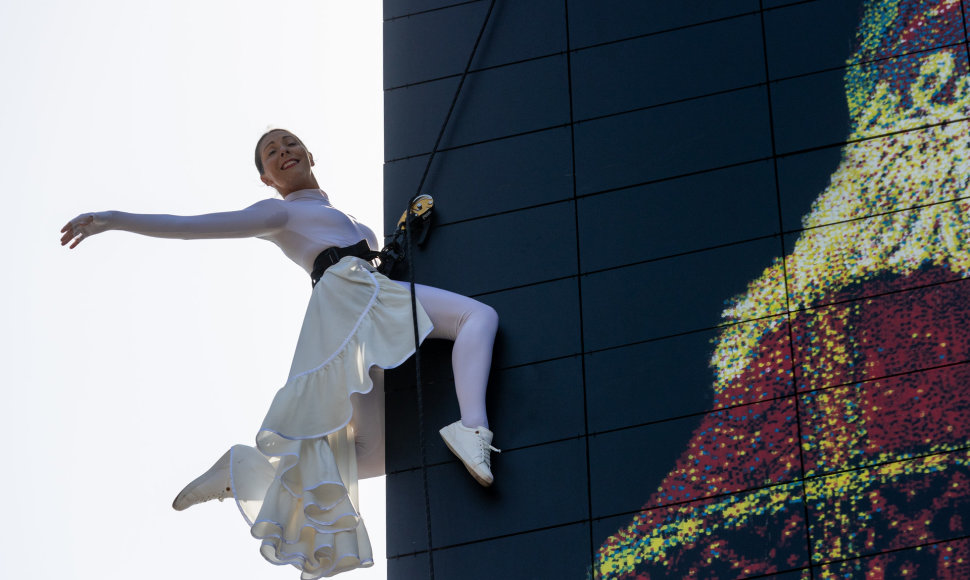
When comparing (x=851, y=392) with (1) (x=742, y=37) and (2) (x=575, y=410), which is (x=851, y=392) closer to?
(2) (x=575, y=410)

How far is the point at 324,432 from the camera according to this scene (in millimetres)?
6074

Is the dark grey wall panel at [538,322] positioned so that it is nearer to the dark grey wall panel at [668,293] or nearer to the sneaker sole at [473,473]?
the dark grey wall panel at [668,293]

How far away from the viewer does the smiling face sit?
6977 millimetres

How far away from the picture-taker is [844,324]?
5.96 metres

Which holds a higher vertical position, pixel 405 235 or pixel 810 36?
pixel 810 36

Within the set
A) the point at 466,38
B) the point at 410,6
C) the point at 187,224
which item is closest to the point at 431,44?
the point at 466,38

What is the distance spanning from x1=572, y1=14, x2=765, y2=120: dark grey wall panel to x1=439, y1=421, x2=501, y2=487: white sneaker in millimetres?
1626

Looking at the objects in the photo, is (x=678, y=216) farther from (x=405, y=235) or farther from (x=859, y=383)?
(x=405, y=235)

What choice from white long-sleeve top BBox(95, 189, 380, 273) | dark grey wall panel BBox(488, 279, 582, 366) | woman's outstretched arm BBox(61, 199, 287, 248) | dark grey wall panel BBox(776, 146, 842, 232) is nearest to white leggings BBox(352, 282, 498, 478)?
dark grey wall panel BBox(488, 279, 582, 366)

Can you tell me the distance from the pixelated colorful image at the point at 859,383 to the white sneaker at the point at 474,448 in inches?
22.9

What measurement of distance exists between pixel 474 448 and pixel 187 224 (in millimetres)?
1545

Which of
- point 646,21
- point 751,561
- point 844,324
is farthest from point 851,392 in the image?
point 646,21

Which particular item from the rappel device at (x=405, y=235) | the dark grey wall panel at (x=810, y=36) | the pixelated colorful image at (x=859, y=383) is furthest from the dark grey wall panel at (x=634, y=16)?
the rappel device at (x=405, y=235)

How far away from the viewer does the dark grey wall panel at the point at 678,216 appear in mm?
6379
